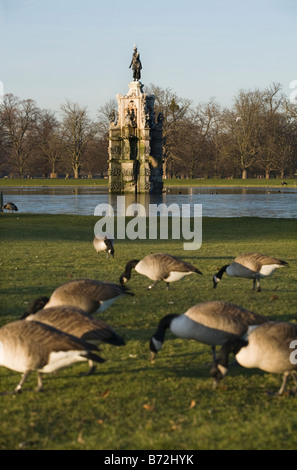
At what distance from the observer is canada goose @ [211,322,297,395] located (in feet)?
21.0

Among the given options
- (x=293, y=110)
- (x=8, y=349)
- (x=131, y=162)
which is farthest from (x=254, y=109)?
(x=8, y=349)

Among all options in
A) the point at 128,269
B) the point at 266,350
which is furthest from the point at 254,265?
Answer: the point at 266,350

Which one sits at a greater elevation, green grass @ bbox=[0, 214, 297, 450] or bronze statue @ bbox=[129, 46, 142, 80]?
bronze statue @ bbox=[129, 46, 142, 80]

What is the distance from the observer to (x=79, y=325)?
6.82 meters

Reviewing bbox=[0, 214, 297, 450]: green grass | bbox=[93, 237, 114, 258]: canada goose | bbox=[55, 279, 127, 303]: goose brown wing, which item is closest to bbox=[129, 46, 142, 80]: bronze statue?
bbox=[93, 237, 114, 258]: canada goose

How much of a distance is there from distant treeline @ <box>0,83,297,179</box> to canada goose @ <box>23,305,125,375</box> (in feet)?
340

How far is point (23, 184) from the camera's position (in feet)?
321

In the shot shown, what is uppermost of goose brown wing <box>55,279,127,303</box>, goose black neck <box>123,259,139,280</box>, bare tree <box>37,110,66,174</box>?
bare tree <box>37,110,66,174</box>

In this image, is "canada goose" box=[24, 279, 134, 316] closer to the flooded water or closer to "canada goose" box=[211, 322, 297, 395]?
"canada goose" box=[211, 322, 297, 395]

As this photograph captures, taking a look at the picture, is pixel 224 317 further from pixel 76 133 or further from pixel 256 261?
pixel 76 133

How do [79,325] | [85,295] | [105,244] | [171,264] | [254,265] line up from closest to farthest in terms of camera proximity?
[79,325], [85,295], [171,264], [254,265], [105,244]

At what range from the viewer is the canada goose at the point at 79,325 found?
6.62 meters

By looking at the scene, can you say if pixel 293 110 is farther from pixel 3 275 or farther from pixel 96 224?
pixel 3 275

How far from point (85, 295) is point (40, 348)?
234 cm
